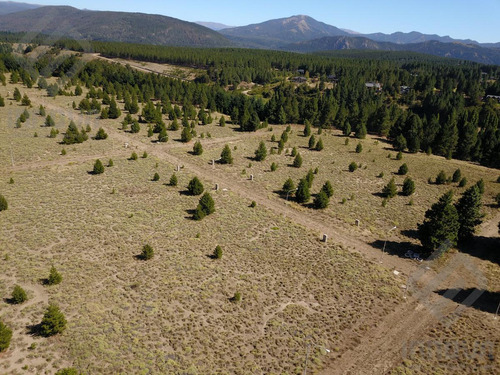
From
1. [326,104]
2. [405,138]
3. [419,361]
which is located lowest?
[419,361]

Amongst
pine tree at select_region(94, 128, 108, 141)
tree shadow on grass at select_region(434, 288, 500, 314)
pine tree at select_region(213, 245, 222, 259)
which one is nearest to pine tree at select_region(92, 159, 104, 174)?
pine tree at select_region(94, 128, 108, 141)

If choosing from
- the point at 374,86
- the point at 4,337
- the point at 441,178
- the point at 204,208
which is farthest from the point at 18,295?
the point at 374,86

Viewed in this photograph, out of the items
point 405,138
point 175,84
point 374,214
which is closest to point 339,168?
point 374,214

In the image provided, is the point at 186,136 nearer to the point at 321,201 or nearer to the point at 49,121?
the point at 49,121

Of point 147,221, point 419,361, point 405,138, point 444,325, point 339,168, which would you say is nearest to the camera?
point 419,361

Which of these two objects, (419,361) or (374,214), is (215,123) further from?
(419,361)

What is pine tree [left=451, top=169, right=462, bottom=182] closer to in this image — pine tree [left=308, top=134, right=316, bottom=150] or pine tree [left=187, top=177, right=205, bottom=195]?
pine tree [left=308, top=134, right=316, bottom=150]
